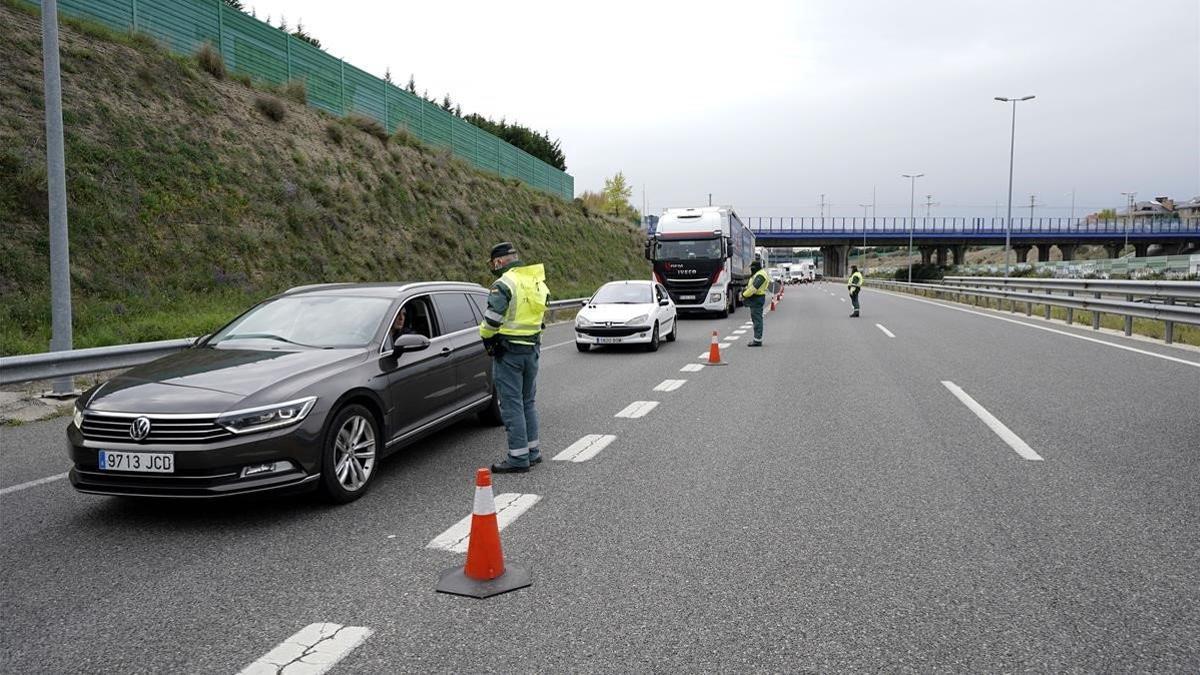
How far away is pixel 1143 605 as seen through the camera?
11.9ft

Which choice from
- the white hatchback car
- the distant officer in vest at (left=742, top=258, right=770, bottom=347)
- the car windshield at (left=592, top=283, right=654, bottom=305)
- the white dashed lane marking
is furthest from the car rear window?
the distant officer in vest at (left=742, top=258, right=770, bottom=347)

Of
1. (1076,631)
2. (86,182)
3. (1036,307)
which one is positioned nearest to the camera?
(1076,631)

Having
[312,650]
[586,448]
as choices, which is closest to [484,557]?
[312,650]

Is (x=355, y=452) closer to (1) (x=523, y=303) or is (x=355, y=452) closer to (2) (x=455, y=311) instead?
(1) (x=523, y=303)

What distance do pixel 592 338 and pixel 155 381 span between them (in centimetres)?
1049

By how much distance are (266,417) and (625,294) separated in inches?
487

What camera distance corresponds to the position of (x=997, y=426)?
25.2 ft

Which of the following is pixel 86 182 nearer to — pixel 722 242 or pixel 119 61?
pixel 119 61

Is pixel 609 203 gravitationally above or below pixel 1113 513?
above

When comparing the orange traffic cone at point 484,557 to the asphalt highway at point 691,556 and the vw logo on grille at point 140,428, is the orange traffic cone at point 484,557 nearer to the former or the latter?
the asphalt highway at point 691,556

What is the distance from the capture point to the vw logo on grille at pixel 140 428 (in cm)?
469

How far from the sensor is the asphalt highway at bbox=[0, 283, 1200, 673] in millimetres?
3291

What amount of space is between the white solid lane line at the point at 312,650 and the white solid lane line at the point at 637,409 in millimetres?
5268

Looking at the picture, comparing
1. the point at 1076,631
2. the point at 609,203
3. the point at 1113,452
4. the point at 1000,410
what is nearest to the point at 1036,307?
the point at 1000,410
